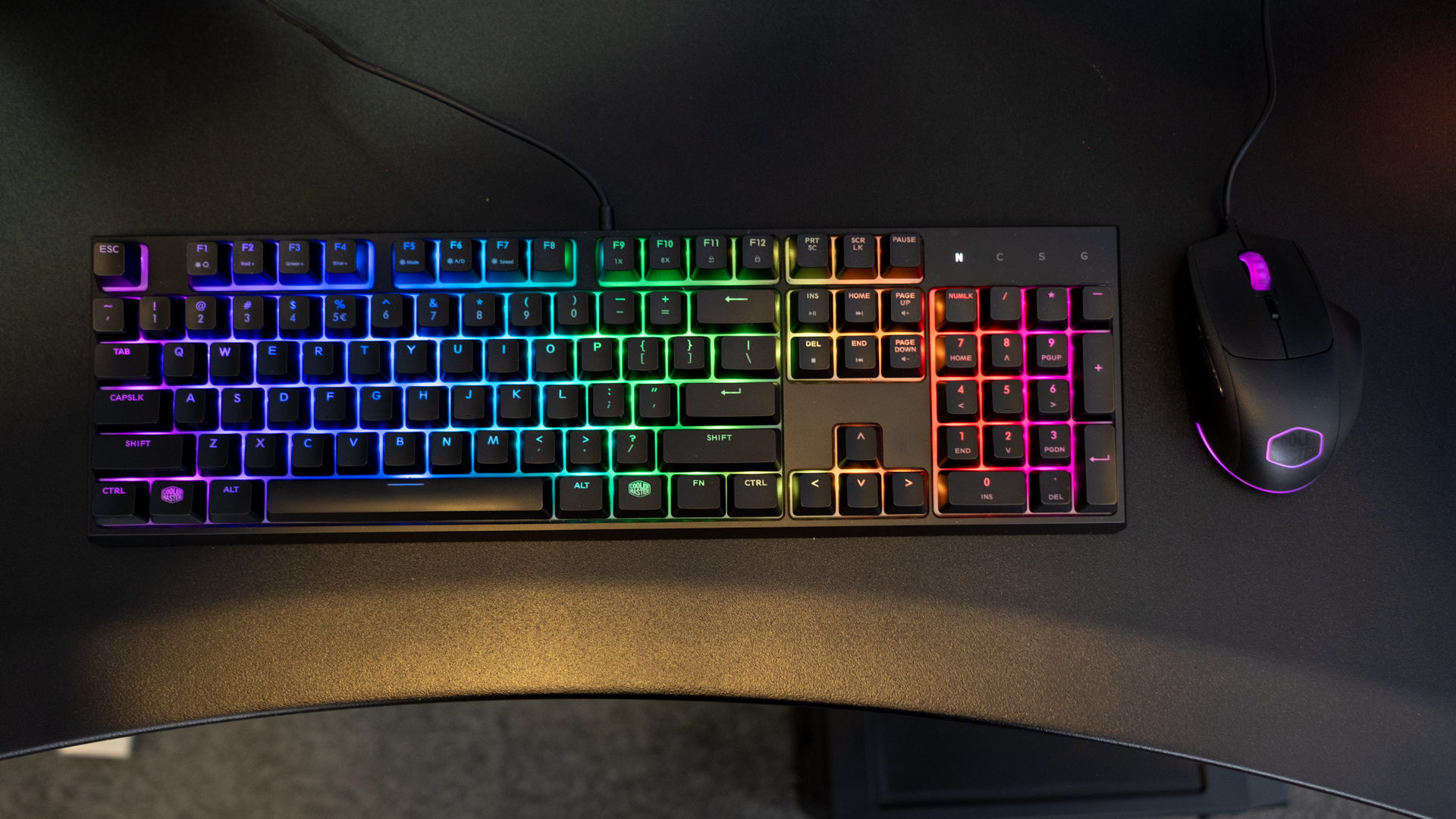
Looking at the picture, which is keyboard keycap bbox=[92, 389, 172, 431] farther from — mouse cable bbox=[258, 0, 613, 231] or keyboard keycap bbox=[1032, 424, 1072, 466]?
keyboard keycap bbox=[1032, 424, 1072, 466]

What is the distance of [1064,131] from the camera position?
2.33ft

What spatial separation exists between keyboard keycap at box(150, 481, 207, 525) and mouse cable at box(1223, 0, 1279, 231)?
36.3 inches

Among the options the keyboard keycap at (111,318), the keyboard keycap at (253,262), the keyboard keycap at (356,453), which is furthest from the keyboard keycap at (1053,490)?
the keyboard keycap at (111,318)

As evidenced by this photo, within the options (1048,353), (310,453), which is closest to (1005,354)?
(1048,353)

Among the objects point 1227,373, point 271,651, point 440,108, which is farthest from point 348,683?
point 1227,373

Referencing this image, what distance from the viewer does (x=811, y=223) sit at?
70 cm

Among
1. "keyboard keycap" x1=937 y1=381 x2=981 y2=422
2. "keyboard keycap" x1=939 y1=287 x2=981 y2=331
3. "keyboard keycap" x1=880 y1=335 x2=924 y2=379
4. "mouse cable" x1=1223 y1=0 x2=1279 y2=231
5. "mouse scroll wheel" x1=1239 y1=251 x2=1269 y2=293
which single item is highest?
"mouse cable" x1=1223 y1=0 x2=1279 y2=231

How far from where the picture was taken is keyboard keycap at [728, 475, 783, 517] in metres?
0.63

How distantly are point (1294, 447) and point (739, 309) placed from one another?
46 cm

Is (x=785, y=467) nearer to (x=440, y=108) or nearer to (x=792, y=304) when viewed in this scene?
(x=792, y=304)

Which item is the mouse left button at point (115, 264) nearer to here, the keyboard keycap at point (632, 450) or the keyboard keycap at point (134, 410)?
the keyboard keycap at point (134, 410)

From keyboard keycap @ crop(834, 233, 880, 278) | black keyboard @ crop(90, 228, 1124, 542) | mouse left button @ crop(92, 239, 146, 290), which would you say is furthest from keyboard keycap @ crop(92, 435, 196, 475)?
keyboard keycap @ crop(834, 233, 880, 278)

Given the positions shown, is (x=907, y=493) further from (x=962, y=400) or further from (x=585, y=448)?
(x=585, y=448)

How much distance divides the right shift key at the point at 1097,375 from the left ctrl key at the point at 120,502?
2.59 feet
